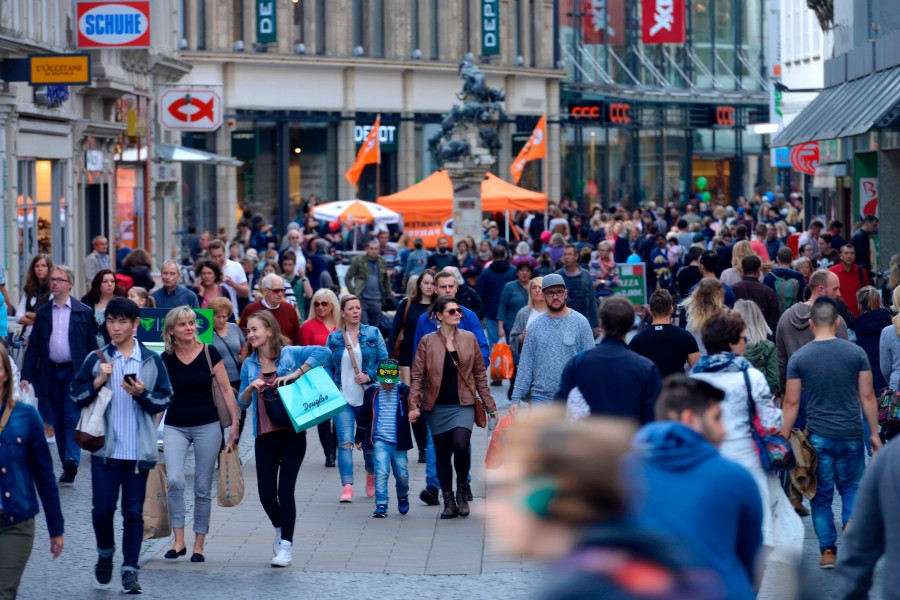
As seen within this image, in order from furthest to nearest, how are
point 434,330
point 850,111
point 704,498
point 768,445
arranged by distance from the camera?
point 850,111 < point 434,330 < point 768,445 < point 704,498

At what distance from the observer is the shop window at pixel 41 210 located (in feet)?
80.1

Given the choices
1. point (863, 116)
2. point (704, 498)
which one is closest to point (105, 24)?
point (863, 116)

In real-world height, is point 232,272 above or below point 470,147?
below

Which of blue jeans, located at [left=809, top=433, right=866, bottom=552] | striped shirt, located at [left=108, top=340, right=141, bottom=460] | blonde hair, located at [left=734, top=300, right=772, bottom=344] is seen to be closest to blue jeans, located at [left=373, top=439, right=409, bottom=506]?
blonde hair, located at [left=734, top=300, right=772, bottom=344]

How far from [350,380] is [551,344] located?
6.39 ft

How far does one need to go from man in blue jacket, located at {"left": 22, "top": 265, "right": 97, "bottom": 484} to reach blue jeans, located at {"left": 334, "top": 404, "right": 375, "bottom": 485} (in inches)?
90.9

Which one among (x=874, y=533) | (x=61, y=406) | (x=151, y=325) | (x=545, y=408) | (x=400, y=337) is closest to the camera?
(x=545, y=408)

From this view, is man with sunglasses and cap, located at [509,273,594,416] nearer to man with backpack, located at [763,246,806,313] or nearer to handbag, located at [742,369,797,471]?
handbag, located at [742,369,797,471]

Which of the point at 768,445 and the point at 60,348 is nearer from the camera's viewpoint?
the point at 768,445

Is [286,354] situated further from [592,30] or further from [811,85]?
[592,30]

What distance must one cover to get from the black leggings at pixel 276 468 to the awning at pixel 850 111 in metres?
11.5

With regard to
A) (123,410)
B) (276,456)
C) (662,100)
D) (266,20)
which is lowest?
Result: (276,456)

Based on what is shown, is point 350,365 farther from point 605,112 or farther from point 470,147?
point 605,112

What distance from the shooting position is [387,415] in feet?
38.6
